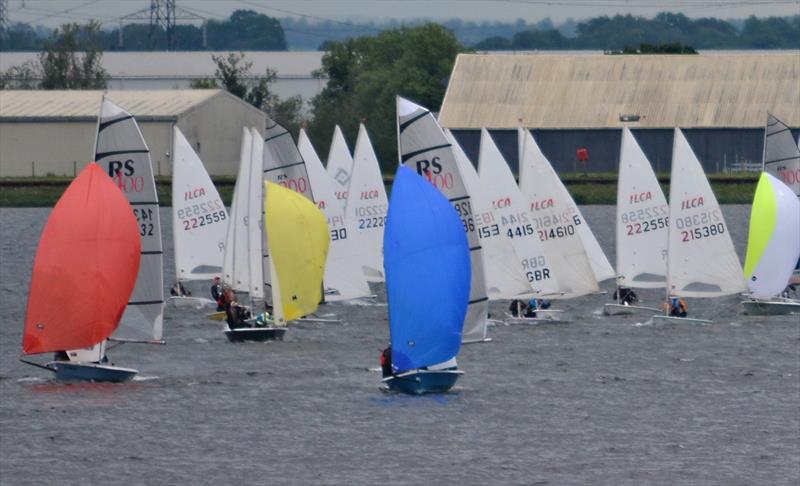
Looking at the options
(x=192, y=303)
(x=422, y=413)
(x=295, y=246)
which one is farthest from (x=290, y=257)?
(x=192, y=303)

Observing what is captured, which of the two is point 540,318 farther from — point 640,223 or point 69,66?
point 69,66

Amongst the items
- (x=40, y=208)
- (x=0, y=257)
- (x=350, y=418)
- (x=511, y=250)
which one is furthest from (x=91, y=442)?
(x=40, y=208)

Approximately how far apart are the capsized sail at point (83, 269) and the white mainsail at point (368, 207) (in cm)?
1251

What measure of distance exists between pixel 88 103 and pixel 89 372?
53520 mm

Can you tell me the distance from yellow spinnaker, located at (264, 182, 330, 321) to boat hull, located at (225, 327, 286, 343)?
0.39 metres

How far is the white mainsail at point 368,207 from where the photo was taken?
37906mm

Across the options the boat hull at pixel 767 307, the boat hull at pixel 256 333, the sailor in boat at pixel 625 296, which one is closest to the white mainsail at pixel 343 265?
the sailor in boat at pixel 625 296

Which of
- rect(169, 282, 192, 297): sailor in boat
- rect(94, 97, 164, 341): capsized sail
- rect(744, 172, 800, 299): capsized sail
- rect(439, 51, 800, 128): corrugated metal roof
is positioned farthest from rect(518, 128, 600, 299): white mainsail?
rect(439, 51, 800, 128): corrugated metal roof

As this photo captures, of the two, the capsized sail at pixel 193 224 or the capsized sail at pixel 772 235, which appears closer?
the capsized sail at pixel 772 235

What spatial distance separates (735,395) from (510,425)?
172 inches

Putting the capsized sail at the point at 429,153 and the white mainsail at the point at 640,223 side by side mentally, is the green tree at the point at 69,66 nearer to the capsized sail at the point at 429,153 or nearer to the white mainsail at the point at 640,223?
the white mainsail at the point at 640,223

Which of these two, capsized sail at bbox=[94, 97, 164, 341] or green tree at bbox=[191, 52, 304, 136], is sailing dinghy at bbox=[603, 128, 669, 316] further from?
green tree at bbox=[191, 52, 304, 136]

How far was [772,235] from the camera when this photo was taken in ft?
111

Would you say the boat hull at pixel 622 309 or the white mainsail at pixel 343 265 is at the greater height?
the white mainsail at pixel 343 265
